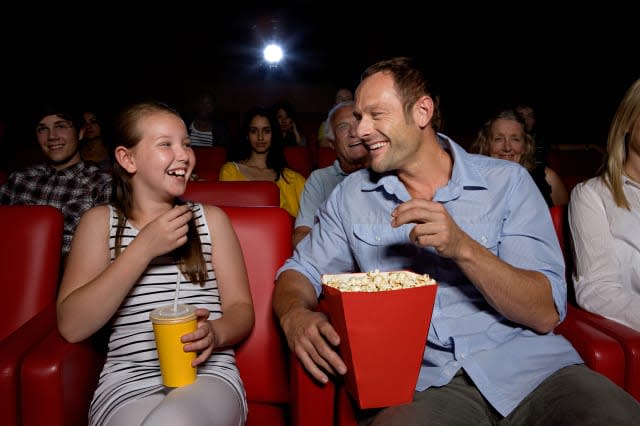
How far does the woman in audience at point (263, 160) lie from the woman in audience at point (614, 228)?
1637mm

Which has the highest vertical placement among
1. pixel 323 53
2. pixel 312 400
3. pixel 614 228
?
pixel 323 53

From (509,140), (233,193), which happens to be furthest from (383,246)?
(509,140)

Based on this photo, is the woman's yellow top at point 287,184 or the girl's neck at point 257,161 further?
the girl's neck at point 257,161

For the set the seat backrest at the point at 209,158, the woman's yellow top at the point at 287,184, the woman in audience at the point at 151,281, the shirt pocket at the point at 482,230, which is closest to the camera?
the woman in audience at the point at 151,281

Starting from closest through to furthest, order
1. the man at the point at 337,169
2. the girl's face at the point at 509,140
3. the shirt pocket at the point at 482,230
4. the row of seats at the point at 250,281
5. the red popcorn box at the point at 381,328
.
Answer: the red popcorn box at the point at 381,328 < the shirt pocket at the point at 482,230 < the row of seats at the point at 250,281 < the man at the point at 337,169 < the girl's face at the point at 509,140

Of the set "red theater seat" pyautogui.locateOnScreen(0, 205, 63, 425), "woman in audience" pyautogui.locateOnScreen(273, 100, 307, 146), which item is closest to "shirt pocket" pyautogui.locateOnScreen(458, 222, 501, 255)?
"red theater seat" pyautogui.locateOnScreen(0, 205, 63, 425)

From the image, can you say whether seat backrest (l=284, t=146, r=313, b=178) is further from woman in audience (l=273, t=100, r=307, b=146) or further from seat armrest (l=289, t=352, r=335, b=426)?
seat armrest (l=289, t=352, r=335, b=426)

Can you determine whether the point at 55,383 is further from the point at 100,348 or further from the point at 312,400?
the point at 312,400

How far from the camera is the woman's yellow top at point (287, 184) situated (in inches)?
111

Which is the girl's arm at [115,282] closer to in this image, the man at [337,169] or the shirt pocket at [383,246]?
the shirt pocket at [383,246]

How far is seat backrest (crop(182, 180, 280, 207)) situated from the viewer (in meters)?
1.92

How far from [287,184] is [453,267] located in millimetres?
1816

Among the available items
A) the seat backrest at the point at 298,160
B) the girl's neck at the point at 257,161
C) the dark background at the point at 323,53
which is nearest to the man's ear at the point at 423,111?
the girl's neck at the point at 257,161

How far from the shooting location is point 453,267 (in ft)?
3.89
